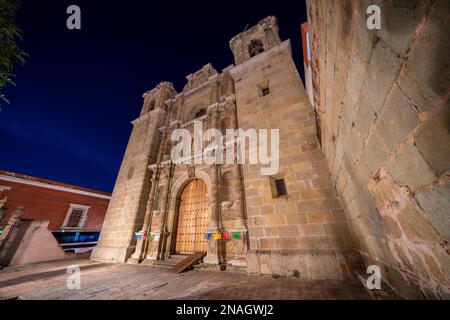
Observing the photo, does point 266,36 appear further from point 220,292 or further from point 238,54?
point 220,292

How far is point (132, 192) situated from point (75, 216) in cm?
1152

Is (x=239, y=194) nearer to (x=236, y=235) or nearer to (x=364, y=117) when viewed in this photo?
(x=236, y=235)

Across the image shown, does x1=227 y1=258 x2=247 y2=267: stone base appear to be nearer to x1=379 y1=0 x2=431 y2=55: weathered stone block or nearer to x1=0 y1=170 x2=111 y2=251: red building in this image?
x1=379 y1=0 x2=431 y2=55: weathered stone block

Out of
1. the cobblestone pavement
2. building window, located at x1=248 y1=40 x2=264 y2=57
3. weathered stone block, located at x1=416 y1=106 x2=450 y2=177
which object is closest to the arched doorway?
the cobblestone pavement

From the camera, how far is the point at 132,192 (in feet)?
29.8

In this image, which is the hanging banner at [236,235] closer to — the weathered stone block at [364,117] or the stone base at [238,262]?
the stone base at [238,262]

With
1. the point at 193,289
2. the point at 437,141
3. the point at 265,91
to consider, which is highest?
the point at 265,91

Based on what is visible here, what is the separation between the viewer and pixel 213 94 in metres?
9.89

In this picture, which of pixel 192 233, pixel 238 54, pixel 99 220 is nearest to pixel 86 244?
pixel 99 220

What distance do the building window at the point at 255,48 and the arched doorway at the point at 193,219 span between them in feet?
25.0

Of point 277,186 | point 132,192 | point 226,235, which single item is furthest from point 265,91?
point 132,192

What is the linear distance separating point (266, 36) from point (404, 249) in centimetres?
1009

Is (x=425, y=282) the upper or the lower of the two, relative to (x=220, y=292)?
upper
